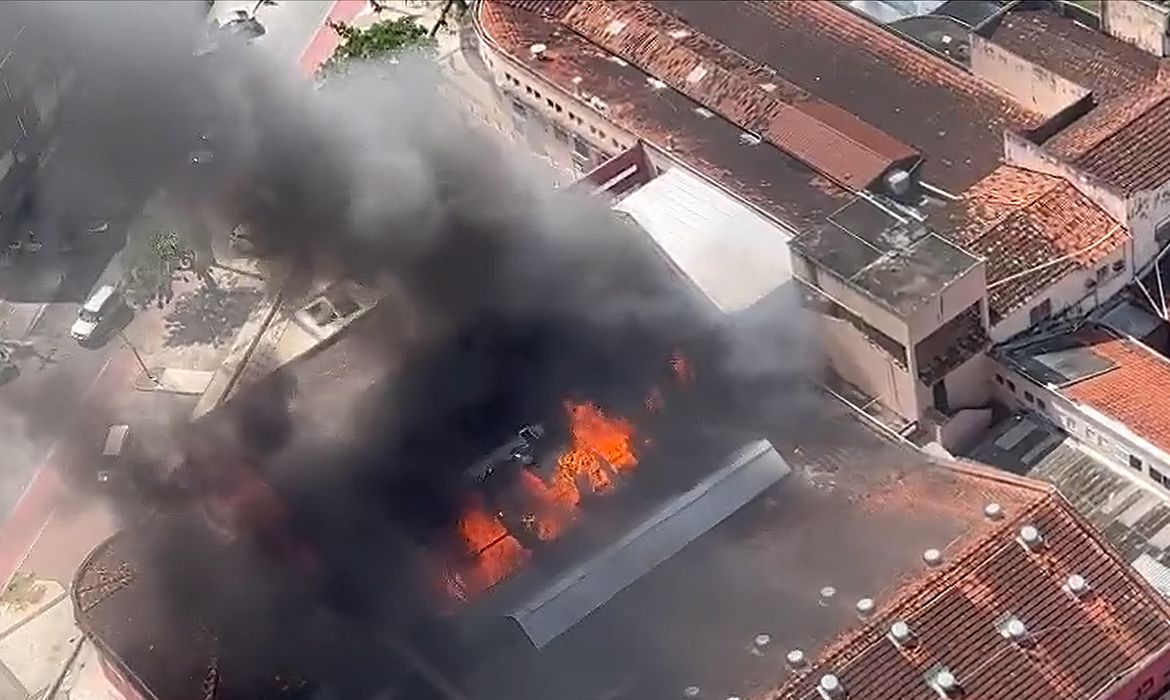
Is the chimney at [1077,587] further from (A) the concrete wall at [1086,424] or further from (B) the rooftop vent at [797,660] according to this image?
(B) the rooftop vent at [797,660]

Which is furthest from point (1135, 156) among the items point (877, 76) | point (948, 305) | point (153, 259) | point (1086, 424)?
point (153, 259)

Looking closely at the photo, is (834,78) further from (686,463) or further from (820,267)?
(686,463)

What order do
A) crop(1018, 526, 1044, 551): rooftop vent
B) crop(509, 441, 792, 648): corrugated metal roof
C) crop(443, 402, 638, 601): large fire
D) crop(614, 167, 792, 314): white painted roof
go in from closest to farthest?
crop(1018, 526, 1044, 551): rooftop vent, crop(509, 441, 792, 648): corrugated metal roof, crop(443, 402, 638, 601): large fire, crop(614, 167, 792, 314): white painted roof

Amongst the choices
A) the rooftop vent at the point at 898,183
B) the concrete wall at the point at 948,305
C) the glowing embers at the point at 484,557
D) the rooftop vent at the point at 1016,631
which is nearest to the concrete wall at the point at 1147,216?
the concrete wall at the point at 948,305

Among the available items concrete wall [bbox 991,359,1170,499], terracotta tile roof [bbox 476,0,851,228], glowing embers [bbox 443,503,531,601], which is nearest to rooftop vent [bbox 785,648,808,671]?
glowing embers [bbox 443,503,531,601]

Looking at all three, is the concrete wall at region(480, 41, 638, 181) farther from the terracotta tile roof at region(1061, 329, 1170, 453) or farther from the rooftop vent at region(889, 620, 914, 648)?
the rooftop vent at region(889, 620, 914, 648)

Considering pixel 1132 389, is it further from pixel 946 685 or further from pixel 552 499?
pixel 552 499

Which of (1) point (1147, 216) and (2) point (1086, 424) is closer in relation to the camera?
(2) point (1086, 424)
